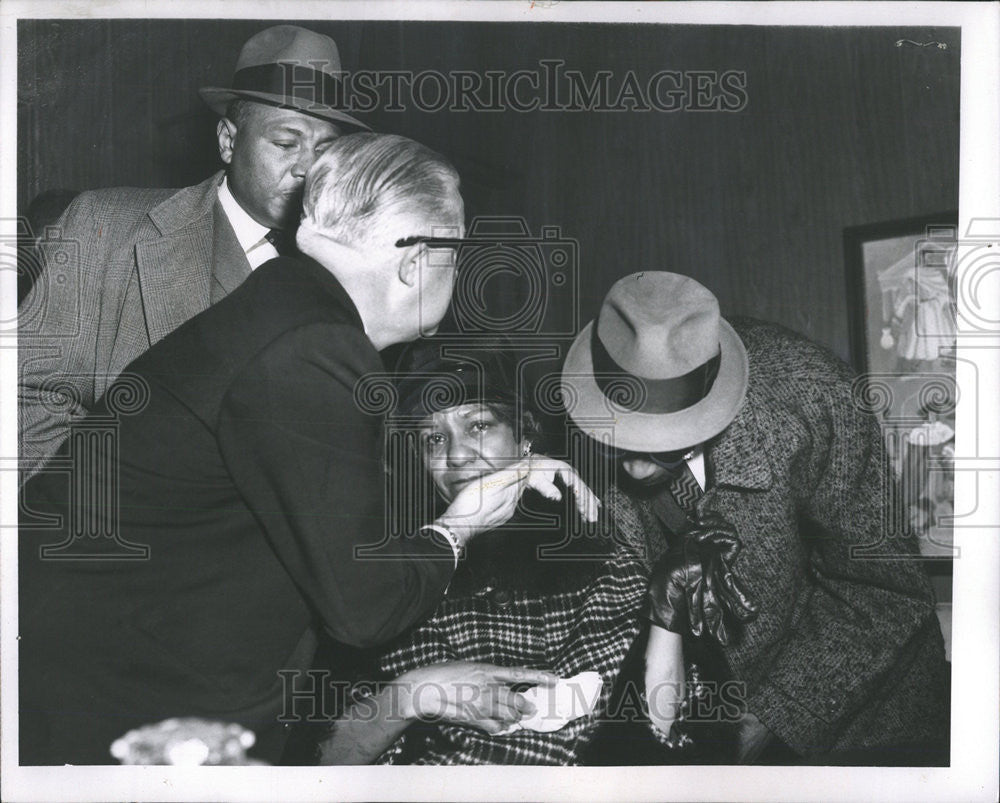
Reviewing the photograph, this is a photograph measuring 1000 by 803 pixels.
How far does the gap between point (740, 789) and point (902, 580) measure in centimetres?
81

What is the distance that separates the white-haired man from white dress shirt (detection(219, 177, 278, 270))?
2.8 inches

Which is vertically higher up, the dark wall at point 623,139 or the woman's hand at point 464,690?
the dark wall at point 623,139

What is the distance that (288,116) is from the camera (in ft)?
8.57

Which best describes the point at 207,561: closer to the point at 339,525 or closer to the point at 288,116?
the point at 339,525

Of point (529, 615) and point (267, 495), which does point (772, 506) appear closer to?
point (529, 615)

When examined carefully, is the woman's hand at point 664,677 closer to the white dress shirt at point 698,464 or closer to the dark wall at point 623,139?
the white dress shirt at point 698,464

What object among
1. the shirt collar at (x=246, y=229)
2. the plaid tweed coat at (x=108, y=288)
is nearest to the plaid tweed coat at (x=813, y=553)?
the shirt collar at (x=246, y=229)

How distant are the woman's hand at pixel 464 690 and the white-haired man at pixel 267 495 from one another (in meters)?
0.04

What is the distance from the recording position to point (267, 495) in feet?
8.17

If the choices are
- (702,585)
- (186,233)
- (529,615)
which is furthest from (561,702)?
(186,233)

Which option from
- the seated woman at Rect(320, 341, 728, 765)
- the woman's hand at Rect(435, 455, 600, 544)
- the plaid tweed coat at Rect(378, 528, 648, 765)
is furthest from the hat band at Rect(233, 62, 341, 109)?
the plaid tweed coat at Rect(378, 528, 648, 765)

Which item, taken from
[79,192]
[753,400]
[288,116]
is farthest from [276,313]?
[753,400]

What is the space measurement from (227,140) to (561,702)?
6.42 ft

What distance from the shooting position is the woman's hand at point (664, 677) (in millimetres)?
2650
